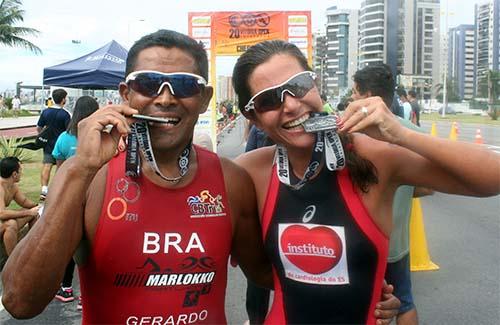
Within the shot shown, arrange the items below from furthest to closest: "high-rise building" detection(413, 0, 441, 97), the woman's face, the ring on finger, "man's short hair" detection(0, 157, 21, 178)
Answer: "high-rise building" detection(413, 0, 441, 97) < "man's short hair" detection(0, 157, 21, 178) < the woman's face < the ring on finger

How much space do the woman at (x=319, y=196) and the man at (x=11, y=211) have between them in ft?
14.4

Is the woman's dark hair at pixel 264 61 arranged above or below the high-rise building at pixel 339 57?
below

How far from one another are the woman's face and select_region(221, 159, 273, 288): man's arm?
22cm

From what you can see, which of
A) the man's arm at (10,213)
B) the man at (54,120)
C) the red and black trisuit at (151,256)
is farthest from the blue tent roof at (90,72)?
the red and black trisuit at (151,256)

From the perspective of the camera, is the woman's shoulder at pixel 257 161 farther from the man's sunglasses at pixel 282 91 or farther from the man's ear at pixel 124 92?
the man's ear at pixel 124 92

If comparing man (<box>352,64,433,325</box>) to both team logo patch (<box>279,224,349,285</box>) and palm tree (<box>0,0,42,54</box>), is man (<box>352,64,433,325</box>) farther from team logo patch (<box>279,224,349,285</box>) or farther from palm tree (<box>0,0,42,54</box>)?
palm tree (<box>0,0,42,54</box>)

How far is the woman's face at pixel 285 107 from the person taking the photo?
187cm

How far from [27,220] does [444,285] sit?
4.84 metres

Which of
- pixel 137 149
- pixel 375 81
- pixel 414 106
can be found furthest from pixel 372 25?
pixel 137 149

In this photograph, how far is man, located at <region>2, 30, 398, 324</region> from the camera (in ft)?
5.10

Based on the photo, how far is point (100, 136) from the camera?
1577mm

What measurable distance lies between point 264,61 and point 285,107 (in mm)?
234

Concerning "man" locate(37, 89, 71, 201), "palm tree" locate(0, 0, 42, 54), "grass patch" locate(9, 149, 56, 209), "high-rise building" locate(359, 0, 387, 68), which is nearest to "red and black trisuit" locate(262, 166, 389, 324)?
"grass patch" locate(9, 149, 56, 209)

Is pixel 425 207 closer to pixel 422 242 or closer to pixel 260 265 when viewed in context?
pixel 422 242
